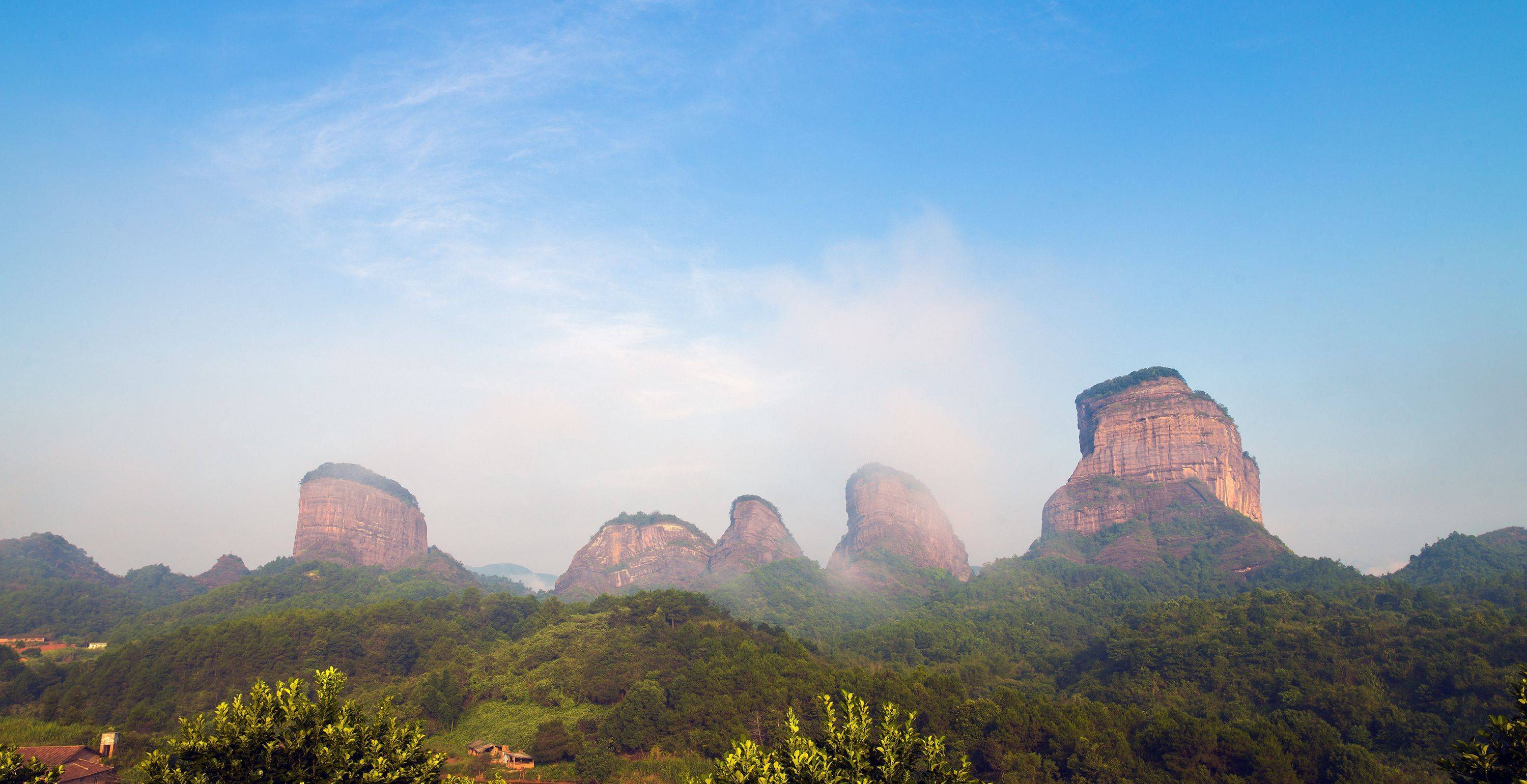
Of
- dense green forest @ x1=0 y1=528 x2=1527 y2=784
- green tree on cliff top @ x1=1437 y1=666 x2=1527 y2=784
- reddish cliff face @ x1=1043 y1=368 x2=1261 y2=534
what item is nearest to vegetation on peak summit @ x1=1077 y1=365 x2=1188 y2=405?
reddish cliff face @ x1=1043 y1=368 x2=1261 y2=534

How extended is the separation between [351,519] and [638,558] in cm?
6160

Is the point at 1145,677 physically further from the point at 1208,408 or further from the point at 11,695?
the point at 11,695

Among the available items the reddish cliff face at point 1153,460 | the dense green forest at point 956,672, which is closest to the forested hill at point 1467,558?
the dense green forest at point 956,672

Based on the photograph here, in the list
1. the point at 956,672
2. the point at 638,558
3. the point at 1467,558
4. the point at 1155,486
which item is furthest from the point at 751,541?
the point at 1467,558

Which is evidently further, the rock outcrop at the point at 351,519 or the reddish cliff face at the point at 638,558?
the reddish cliff face at the point at 638,558

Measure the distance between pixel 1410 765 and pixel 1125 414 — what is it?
344ft

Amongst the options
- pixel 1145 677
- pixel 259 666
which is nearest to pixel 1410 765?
pixel 1145 677

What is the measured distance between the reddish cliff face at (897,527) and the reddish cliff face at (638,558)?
32917mm

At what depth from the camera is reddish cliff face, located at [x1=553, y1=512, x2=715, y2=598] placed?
17000 centimetres

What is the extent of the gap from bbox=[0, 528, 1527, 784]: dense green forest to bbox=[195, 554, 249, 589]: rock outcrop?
105 feet

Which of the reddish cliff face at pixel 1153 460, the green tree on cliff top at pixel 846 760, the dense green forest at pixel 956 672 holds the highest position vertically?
the reddish cliff face at pixel 1153 460

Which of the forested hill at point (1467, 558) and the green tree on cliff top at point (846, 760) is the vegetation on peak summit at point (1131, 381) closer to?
the forested hill at point (1467, 558)

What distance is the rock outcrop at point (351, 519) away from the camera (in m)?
155

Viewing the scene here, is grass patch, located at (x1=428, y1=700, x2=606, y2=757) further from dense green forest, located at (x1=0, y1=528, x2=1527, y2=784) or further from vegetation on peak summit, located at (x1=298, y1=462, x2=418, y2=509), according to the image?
vegetation on peak summit, located at (x1=298, y1=462, x2=418, y2=509)
